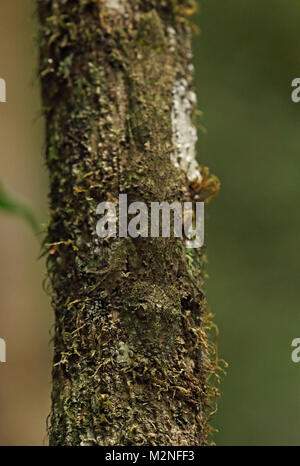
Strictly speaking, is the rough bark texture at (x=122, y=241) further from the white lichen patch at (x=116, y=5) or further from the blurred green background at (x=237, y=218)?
the blurred green background at (x=237, y=218)

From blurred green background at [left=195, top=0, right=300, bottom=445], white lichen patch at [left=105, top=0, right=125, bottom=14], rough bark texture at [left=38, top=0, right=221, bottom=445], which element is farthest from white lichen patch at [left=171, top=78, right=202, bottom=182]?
blurred green background at [left=195, top=0, right=300, bottom=445]

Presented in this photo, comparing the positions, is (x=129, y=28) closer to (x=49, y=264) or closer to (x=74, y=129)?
(x=74, y=129)

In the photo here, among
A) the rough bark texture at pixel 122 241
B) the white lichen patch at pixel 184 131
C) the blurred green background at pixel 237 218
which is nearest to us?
the rough bark texture at pixel 122 241

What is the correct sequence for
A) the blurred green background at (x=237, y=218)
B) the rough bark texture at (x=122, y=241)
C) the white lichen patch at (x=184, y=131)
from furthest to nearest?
the blurred green background at (x=237, y=218)
the white lichen patch at (x=184, y=131)
the rough bark texture at (x=122, y=241)

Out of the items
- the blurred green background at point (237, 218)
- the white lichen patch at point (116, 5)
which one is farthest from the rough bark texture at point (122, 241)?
Answer: the blurred green background at point (237, 218)

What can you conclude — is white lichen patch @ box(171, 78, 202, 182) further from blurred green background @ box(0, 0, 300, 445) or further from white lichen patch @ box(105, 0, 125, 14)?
blurred green background @ box(0, 0, 300, 445)

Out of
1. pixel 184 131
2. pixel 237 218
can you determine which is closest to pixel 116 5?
pixel 184 131
